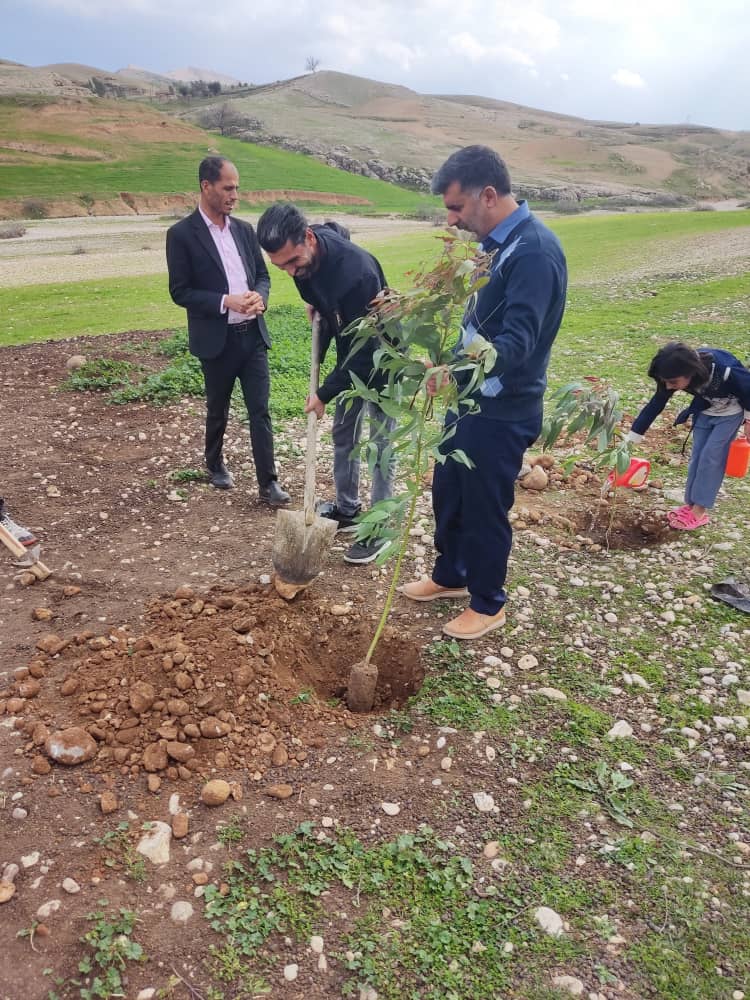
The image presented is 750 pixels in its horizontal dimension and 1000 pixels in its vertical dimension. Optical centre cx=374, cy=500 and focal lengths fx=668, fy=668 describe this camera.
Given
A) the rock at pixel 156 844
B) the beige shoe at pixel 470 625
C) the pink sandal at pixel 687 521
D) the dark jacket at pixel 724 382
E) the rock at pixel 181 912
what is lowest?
the rock at pixel 181 912

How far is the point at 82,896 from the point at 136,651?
1.07 meters

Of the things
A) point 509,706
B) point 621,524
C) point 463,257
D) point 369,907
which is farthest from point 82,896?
point 621,524

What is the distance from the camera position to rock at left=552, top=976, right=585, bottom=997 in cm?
195

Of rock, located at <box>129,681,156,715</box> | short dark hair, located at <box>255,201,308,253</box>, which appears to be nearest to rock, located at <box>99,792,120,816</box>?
rock, located at <box>129,681,156,715</box>

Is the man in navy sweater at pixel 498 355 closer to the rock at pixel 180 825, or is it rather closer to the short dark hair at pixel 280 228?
the short dark hair at pixel 280 228

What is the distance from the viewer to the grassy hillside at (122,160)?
123ft

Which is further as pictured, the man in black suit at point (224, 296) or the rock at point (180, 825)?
the man in black suit at point (224, 296)

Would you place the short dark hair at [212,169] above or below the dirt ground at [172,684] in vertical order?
above

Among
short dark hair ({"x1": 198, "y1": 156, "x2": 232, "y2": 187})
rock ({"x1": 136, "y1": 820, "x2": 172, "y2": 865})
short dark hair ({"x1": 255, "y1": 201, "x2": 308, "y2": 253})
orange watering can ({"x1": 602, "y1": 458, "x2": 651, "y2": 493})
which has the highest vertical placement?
short dark hair ({"x1": 198, "y1": 156, "x2": 232, "y2": 187})

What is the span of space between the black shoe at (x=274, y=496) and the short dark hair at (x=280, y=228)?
1.94 meters

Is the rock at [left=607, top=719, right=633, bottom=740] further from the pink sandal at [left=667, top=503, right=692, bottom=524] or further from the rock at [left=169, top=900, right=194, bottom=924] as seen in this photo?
the pink sandal at [left=667, top=503, right=692, bottom=524]

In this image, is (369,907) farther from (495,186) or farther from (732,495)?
(732,495)

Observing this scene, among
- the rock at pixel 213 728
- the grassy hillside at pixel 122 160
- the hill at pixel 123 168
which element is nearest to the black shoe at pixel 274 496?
the rock at pixel 213 728

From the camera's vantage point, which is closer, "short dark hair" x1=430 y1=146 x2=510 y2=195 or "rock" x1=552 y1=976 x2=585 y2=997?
"rock" x1=552 y1=976 x2=585 y2=997
